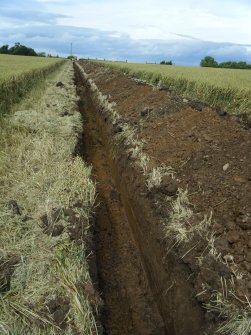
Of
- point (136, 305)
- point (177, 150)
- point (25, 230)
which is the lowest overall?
point (136, 305)

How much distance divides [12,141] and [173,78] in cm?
780

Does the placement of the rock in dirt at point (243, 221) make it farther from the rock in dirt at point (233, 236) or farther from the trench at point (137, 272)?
the trench at point (137, 272)

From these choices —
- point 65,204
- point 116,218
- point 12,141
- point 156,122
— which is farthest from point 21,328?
point 156,122

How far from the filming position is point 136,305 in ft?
14.3

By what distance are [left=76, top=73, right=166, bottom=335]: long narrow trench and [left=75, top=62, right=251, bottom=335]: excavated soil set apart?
11 mm

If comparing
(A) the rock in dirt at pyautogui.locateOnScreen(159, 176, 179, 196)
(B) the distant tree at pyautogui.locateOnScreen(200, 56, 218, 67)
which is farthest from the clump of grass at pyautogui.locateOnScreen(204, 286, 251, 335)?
(B) the distant tree at pyautogui.locateOnScreen(200, 56, 218, 67)

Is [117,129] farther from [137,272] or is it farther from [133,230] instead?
[137,272]

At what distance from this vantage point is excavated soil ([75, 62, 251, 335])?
3711 mm

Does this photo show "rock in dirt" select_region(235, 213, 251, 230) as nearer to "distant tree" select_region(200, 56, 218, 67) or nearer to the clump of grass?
the clump of grass

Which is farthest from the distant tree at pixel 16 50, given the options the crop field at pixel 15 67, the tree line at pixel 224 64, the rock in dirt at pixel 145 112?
the rock in dirt at pixel 145 112

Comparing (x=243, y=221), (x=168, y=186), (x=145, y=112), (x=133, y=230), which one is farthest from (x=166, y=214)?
(x=145, y=112)

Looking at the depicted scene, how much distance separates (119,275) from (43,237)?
1.11 metres

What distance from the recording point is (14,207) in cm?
458

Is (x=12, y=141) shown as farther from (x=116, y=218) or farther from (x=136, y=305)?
(x=136, y=305)
